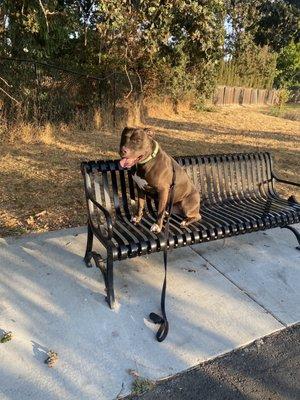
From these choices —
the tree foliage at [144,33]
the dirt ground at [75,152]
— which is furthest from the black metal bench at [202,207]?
the tree foliage at [144,33]

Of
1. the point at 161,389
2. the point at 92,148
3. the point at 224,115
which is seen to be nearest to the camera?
the point at 161,389

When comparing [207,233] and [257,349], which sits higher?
[207,233]

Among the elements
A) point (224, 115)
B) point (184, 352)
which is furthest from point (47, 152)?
point (224, 115)

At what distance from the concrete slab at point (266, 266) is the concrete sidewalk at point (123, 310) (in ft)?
0.03

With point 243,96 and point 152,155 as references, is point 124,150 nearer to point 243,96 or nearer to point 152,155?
point 152,155

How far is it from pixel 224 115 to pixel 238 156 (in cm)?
1191

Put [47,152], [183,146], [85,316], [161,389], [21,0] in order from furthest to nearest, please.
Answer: [183,146] → [47,152] → [21,0] → [85,316] → [161,389]

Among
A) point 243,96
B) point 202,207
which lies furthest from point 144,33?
point 243,96

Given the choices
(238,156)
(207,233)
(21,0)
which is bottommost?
(207,233)

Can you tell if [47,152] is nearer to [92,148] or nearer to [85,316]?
[92,148]

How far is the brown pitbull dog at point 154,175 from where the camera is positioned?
9.83 feet

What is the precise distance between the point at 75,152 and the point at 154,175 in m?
5.05

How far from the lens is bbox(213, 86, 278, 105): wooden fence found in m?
20.3

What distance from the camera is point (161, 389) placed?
95.2 inches
